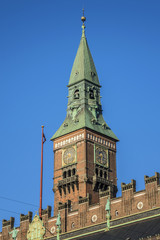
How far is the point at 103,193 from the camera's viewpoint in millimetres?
88188

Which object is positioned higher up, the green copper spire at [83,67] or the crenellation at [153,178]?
the green copper spire at [83,67]

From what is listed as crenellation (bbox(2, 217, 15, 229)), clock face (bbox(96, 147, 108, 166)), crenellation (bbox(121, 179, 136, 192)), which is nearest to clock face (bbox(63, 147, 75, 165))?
clock face (bbox(96, 147, 108, 166))

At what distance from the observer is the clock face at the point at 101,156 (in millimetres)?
106062

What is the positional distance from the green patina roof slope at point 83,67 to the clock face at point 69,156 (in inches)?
572

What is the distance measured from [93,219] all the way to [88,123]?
2444 centimetres

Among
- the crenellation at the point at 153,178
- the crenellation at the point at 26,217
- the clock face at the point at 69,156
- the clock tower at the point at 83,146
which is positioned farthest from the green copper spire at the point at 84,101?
the crenellation at the point at 153,178

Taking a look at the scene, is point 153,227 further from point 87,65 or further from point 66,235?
point 87,65

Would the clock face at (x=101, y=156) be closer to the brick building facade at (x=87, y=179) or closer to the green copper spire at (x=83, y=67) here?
the brick building facade at (x=87, y=179)

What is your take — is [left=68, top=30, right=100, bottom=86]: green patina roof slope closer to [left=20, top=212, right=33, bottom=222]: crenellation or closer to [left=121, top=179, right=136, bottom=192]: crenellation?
[left=20, top=212, right=33, bottom=222]: crenellation

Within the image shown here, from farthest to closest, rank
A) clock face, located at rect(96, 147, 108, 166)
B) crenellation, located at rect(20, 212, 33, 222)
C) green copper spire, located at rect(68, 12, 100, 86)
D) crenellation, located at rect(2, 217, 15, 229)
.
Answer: green copper spire, located at rect(68, 12, 100, 86)
clock face, located at rect(96, 147, 108, 166)
crenellation, located at rect(2, 217, 15, 229)
crenellation, located at rect(20, 212, 33, 222)

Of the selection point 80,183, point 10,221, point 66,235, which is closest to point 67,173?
point 80,183

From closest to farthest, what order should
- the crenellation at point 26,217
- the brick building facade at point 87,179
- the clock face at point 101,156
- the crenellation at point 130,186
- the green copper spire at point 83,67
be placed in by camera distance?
the brick building facade at point 87,179 → the crenellation at point 130,186 → the crenellation at point 26,217 → the clock face at point 101,156 → the green copper spire at point 83,67

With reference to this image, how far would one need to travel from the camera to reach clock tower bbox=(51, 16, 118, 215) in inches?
4035

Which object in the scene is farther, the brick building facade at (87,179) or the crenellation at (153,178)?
the brick building facade at (87,179)
